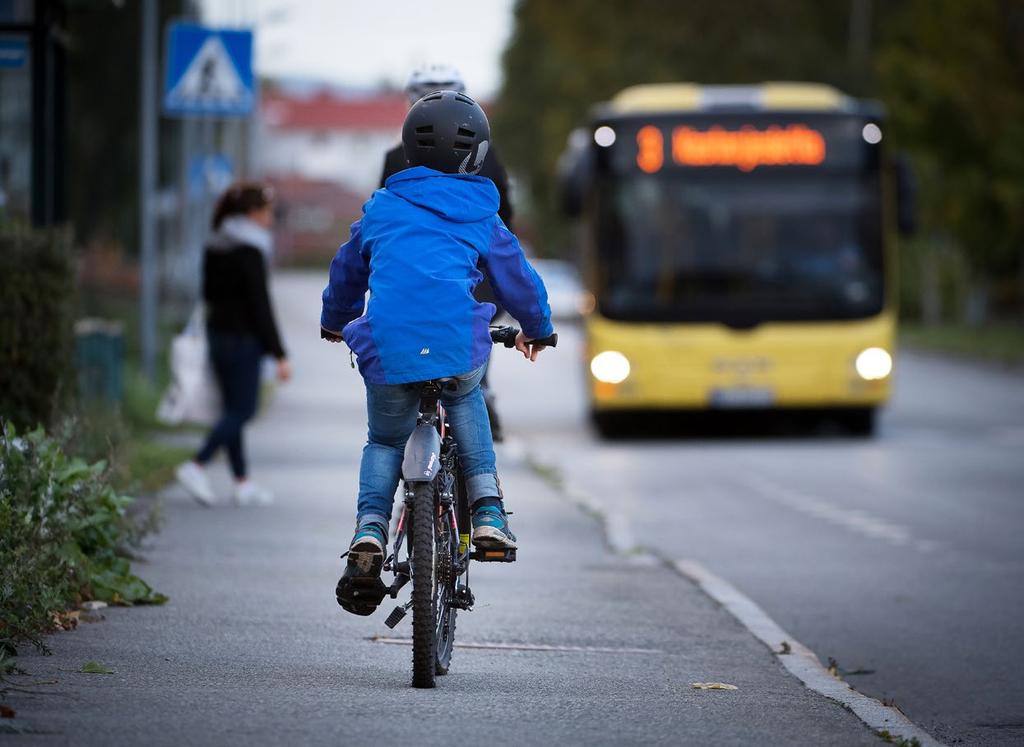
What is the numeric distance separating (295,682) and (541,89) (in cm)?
6700

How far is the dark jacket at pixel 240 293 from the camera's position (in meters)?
12.5

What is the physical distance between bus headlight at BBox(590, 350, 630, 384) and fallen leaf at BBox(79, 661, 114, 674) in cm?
1356

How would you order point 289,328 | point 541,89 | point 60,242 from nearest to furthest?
point 60,242 < point 289,328 < point 541,89

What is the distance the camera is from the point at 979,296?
45750 mm

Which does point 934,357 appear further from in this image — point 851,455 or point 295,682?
point 295,682

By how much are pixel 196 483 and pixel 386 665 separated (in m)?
5.75

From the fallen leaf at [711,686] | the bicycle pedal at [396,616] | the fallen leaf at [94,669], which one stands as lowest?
the fallen leaf at [711,686]

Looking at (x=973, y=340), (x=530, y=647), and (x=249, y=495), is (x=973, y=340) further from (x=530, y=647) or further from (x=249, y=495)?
(x=530, y=647)

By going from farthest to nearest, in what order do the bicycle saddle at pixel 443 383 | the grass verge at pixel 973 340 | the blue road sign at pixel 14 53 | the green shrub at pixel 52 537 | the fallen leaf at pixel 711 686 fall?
the grass verge at pixel 973 340, the blue road sign at pixel 14 53, the green shrub at pixel 52 537, the fallen leaf at pixel 711 686, the bicycle saddle at pixel 443 383

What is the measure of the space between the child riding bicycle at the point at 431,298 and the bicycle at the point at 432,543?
52mm

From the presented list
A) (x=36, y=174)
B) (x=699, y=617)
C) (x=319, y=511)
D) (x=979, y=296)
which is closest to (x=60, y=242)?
(x=36, y=174)

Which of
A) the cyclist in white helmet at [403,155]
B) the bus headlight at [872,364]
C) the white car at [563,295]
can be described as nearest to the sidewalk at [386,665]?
the cyclist in white helmet at [403,155]

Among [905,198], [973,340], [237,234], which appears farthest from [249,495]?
[973,340]

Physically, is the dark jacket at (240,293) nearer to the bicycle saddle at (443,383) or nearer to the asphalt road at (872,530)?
the asphalt road at (872,530)
